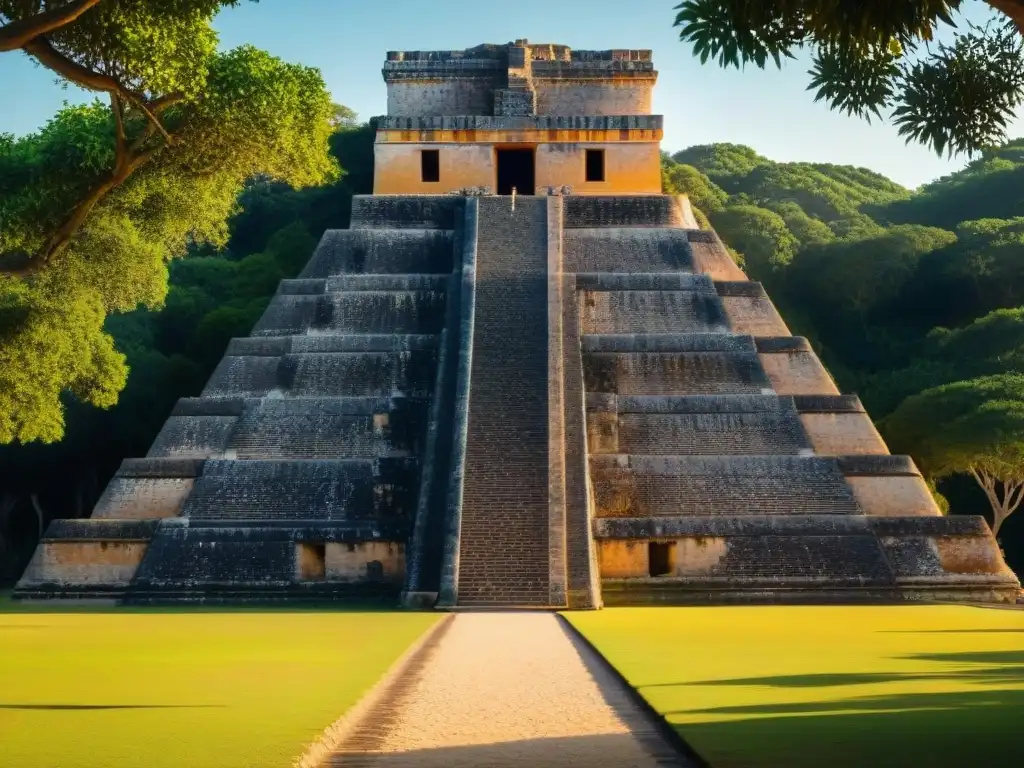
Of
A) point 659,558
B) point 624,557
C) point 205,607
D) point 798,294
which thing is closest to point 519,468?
point 624,557

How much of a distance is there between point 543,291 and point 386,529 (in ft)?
19.9

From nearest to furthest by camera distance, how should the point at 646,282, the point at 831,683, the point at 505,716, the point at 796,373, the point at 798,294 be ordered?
the point at 505,716
the point at 831,683
the point at 796,373
the point at 646,282
the point at 798,294

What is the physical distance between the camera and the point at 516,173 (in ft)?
93.9

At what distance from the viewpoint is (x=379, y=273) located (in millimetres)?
23828

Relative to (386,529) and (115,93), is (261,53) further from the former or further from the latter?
(386,529)

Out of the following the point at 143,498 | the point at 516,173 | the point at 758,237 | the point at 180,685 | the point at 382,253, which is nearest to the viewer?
the point at 180,685

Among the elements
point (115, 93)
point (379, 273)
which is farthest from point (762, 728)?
point (379, 273)

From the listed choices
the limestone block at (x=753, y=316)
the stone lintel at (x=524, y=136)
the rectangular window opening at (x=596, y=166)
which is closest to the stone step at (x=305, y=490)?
the limestone block at (x=753, y=316)

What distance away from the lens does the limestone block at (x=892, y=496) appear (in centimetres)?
1875

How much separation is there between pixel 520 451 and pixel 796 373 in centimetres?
538

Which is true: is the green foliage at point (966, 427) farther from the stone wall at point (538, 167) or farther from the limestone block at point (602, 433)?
the limestone block at point (602, 433)

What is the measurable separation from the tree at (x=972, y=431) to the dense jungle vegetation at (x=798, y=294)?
13 cm

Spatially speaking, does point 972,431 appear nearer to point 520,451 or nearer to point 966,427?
point 966,427

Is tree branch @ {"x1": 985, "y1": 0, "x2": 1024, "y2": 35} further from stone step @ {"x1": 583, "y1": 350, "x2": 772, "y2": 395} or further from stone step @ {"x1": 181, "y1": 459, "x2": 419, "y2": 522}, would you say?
stone step @ {"x1": 583, "y1": 350, "x2": 772, "y2": 395}
